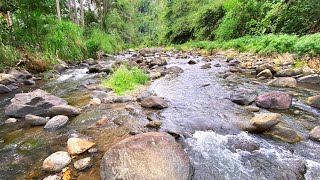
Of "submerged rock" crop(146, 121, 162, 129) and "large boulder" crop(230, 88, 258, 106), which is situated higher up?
"large boulder" crop(230, 88, 258, 106)

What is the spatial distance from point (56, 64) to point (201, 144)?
1004cm

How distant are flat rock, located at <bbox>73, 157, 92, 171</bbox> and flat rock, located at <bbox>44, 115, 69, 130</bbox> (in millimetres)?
1532

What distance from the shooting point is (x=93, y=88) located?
24.5 feet

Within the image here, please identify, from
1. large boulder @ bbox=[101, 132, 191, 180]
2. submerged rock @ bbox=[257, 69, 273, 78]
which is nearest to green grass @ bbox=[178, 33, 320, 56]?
submerged rock @ bbox=[257, 69, 273, 78]

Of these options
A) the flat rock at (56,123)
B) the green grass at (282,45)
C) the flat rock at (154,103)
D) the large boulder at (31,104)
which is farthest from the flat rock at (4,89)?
the green grass at (282,45)

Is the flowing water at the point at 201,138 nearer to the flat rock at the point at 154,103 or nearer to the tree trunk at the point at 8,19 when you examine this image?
the flat rock at the point at 154,103

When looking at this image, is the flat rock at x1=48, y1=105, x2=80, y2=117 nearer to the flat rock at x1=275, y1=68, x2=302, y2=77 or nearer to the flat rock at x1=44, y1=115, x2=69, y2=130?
the flat rock at x1=44, y1=115, x2=69, y2=130

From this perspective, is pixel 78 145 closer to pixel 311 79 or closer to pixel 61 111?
pixel 61 111

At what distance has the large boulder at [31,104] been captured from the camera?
5121mm

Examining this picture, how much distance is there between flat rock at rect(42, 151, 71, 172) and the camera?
3049mm

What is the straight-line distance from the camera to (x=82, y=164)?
312 cm

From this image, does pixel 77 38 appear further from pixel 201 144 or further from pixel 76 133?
pixel 201 144

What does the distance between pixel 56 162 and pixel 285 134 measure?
3.64m

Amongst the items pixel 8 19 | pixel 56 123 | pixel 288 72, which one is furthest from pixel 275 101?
pixel 8 19
